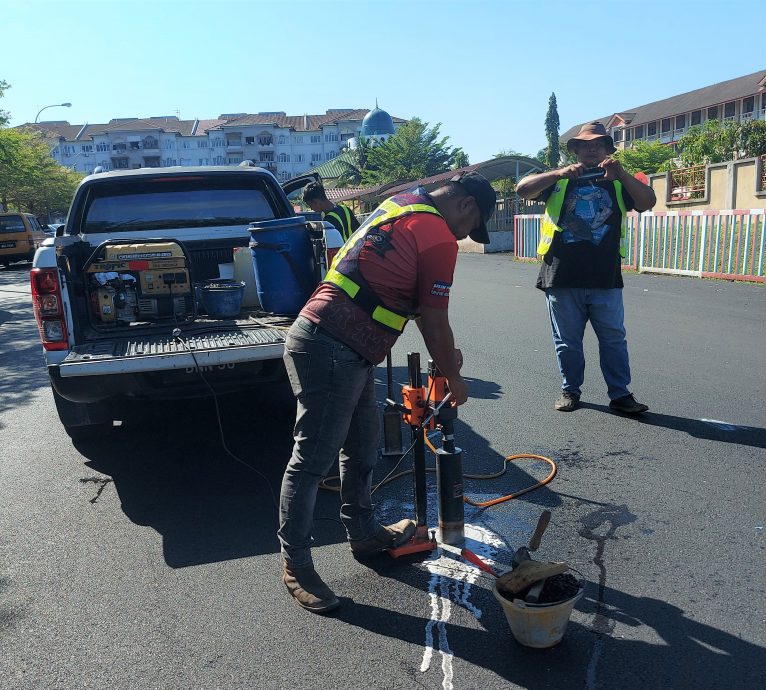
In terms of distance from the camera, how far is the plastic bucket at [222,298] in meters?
5.23

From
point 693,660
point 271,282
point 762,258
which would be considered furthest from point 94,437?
point 762,258

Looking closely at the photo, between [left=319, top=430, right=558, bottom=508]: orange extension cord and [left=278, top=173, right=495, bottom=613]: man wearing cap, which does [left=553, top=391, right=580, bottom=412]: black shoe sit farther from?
[left=278, top=173, right=495, bottom=613]: man wearing cap

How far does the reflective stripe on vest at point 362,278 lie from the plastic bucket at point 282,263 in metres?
1.96

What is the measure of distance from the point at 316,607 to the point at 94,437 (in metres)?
3.03

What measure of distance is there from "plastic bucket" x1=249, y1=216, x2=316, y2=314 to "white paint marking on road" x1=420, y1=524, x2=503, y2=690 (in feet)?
7.10

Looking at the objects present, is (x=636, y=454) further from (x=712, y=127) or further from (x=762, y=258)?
(x=712, y=127)

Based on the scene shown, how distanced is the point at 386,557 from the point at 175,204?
12.3 ft

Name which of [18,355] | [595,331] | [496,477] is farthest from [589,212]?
[18,355]

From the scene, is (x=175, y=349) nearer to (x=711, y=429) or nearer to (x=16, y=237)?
(x=711, y=429)

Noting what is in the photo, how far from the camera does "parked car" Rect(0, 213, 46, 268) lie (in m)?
26.7

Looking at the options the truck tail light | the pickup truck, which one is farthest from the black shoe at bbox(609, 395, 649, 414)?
the truck tail light

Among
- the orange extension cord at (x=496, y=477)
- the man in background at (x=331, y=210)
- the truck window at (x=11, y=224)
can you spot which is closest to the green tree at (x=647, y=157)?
the truck window at (x=11, y=224)

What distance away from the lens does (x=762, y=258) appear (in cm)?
1379

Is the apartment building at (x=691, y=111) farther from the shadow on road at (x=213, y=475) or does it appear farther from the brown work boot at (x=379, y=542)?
the brown work boot at (x=379, y=542)
